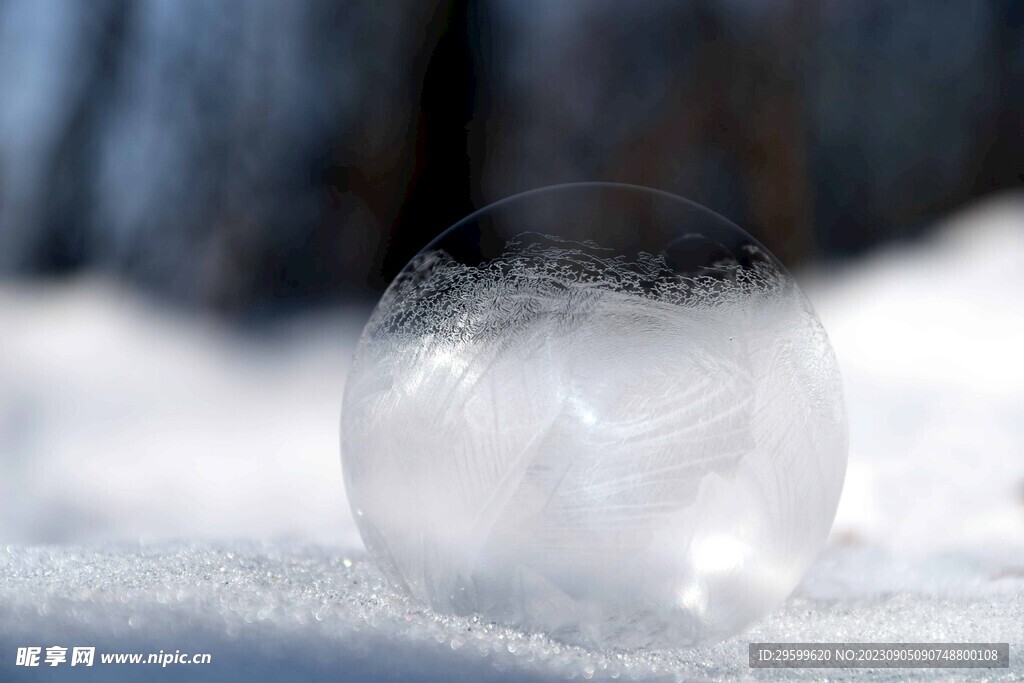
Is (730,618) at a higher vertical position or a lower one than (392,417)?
lower

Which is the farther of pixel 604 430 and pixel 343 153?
pixel 343 153

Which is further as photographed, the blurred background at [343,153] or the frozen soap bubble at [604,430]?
the blurred background at [343,153]

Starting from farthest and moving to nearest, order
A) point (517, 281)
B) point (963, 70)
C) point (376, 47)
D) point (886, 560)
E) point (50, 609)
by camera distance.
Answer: point (376, 47)
point (963, 70)
point (886, 560)
point (50, 609)
point (517, 281)

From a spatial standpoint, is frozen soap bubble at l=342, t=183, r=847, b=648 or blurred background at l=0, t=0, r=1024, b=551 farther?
blurred background at l=0, t=0, r=1024, b=551

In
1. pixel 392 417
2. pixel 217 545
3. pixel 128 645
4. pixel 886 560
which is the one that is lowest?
pixel 886 560

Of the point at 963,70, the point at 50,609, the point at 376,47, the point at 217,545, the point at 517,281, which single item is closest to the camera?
the point at 517,281

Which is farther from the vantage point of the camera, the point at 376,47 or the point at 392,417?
the point at 376,47

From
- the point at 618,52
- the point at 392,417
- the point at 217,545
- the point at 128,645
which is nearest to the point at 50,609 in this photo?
the point at 128,645

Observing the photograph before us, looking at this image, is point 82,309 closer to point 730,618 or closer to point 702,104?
point 702,104
